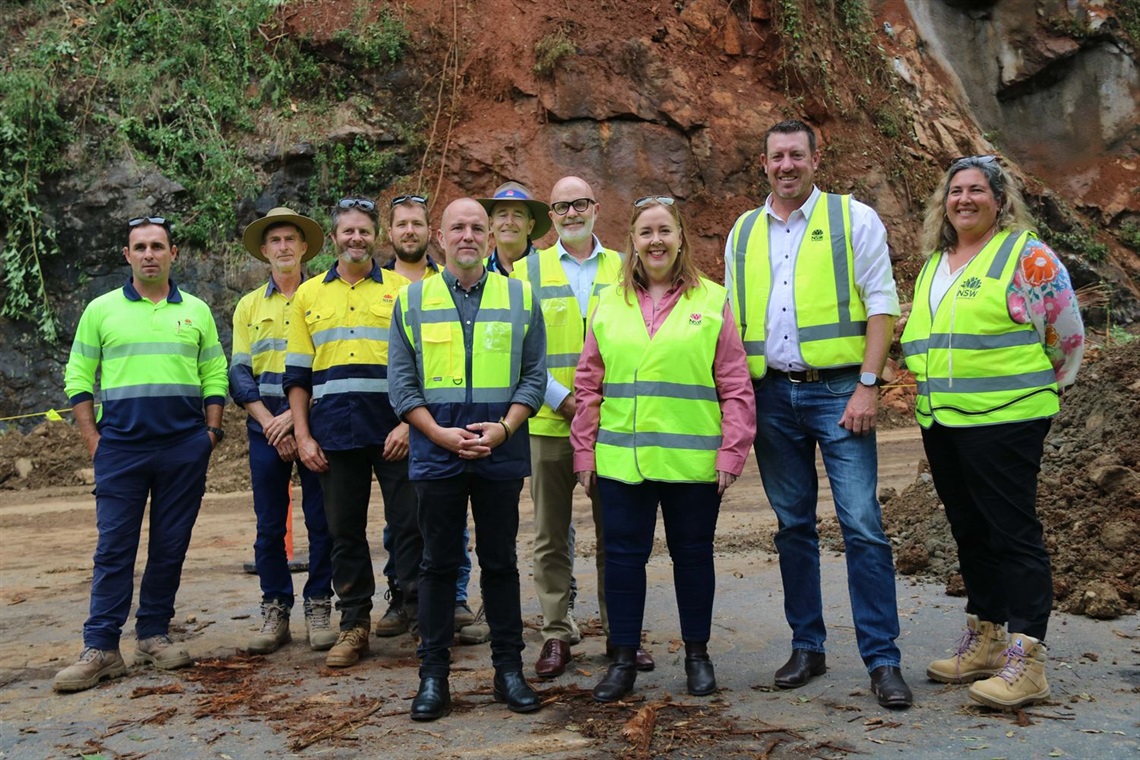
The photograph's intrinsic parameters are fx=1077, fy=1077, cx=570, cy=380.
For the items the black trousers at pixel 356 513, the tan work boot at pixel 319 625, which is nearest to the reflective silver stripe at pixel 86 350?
the black trousers at pixel 356 513

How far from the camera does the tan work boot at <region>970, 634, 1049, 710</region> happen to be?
4.55 metres

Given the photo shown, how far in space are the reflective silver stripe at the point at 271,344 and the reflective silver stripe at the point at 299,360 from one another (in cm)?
49

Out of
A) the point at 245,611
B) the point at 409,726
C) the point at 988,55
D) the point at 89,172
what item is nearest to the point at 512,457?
the point at 409,726

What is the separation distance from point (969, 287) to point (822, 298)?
2.09 feet

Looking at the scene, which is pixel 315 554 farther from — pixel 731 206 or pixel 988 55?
pixel 988 55

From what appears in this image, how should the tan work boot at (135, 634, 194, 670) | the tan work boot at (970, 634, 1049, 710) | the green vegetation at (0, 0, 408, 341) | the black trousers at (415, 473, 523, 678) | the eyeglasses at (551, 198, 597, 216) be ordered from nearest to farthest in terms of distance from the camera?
1. the tan work boot at (970, 634, 1049, 710)
2. the black trousers at (415, 473, 523, 678)
3. the eyeglasses at (551, 198, 597, 216)
4. the tan work boot at (135, 634, 194, 670)
5. the green vegetation at (0, 0, 408, 341)

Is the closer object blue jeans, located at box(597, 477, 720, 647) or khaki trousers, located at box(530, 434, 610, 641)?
blue jeans, located at box(597, 477, 720, 647)

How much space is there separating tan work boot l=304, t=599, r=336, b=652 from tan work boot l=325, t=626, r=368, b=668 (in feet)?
0.51

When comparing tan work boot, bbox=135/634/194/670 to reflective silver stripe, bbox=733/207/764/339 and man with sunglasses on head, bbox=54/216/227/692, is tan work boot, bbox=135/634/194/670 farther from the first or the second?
reflective silver stripe, bbox=733/207/764/339

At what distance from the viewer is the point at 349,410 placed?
19.3 ft

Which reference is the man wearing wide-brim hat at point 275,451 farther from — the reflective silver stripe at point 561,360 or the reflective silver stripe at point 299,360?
the reflective silver stripe at point 561,360

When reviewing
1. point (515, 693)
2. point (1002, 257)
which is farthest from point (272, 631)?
point (1002, 257)

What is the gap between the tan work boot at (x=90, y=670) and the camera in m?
5.55

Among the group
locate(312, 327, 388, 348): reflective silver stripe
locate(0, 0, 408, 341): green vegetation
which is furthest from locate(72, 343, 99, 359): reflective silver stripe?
→ locate(0, 0, 408, 341): green vegetation
